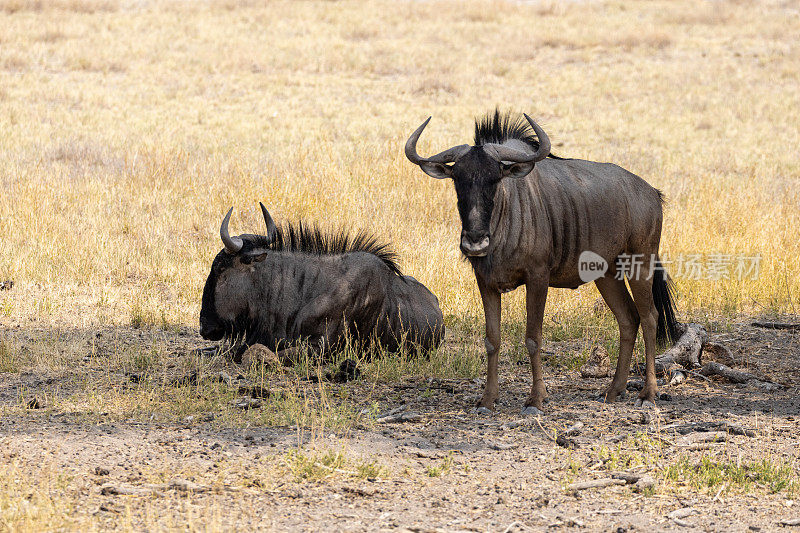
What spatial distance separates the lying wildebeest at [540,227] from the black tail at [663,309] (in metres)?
0.02

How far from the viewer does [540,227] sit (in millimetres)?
6223

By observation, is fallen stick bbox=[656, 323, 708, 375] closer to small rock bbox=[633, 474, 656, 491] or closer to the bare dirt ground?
the bare dirt ground

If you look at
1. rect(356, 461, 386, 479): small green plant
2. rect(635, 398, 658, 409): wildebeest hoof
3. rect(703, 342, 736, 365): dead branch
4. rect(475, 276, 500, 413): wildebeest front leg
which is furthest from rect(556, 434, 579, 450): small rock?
rect(703, 342, 736, 365): dead branch

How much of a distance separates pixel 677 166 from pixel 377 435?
1252 cm

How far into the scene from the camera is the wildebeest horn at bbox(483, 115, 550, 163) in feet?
19.2

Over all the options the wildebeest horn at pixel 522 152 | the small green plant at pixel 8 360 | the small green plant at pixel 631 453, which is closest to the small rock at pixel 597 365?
the small green plant at pixel 631 453

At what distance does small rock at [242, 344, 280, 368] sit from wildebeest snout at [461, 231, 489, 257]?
7.86 feet

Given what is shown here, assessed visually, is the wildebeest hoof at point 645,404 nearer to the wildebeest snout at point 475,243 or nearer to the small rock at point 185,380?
the wildebeest snout at point 475,243

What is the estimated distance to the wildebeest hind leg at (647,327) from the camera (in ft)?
22.2

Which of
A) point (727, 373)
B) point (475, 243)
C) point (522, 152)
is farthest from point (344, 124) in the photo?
point (475, 243)

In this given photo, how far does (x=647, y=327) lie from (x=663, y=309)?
0.53 m

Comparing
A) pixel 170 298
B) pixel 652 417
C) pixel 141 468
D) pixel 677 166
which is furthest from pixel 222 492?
pixel 677 166

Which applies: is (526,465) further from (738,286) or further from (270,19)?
(270,19)

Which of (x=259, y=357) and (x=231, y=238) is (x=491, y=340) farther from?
(x=231, y=238)
